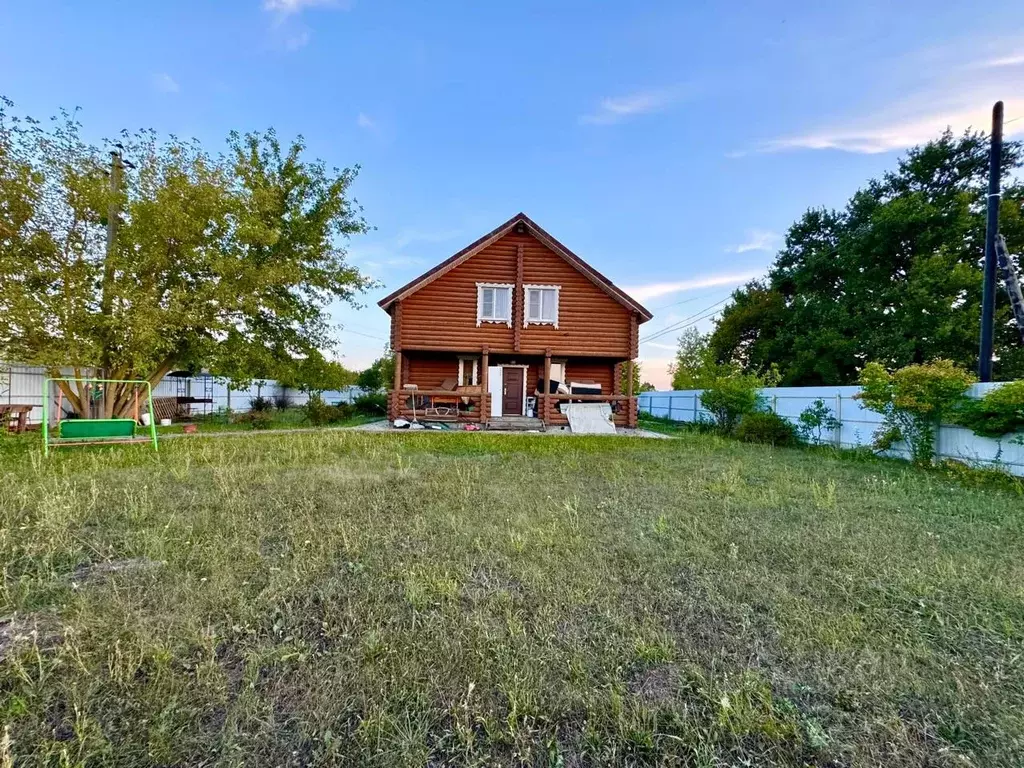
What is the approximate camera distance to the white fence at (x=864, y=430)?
785cm

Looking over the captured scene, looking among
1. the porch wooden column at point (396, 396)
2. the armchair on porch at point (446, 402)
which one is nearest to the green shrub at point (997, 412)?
the armchair on porch at point (446, 402)

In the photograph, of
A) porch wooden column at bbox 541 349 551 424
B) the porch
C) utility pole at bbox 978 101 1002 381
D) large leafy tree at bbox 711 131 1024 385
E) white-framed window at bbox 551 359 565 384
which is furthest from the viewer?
large leafy tree at bbox 711 131 1024 385

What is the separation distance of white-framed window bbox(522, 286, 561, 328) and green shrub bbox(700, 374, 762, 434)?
20.6 feet

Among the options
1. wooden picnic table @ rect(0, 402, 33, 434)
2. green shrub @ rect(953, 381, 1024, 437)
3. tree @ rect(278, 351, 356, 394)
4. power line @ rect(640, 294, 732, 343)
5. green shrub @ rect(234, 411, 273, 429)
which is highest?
power line @ rect(640, 294, 732, 343)

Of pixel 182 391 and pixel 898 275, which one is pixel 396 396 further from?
pixel 898 275

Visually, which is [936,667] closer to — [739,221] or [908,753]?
[908,753]

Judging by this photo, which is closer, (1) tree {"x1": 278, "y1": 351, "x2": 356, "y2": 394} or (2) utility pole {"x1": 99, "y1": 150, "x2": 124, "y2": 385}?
(2) utility pole {"x1": 99, "y1": 150, "x2": 124, "y2": 385}

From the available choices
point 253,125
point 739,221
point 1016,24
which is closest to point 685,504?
point 1016,24

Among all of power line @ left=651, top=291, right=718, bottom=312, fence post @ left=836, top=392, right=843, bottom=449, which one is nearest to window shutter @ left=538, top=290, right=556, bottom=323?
fence post @ left=836, top=392, right=843, bottom=449

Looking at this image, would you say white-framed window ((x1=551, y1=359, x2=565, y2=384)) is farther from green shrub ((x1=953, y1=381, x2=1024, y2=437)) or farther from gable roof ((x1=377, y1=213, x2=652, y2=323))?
green shrub ((x1=953, y1=381, x2=1024, y2=437))

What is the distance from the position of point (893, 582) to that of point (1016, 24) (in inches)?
517

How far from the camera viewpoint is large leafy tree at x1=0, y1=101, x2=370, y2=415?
35.0ft

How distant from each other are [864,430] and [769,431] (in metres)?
2.28

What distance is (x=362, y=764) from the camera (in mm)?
1640
